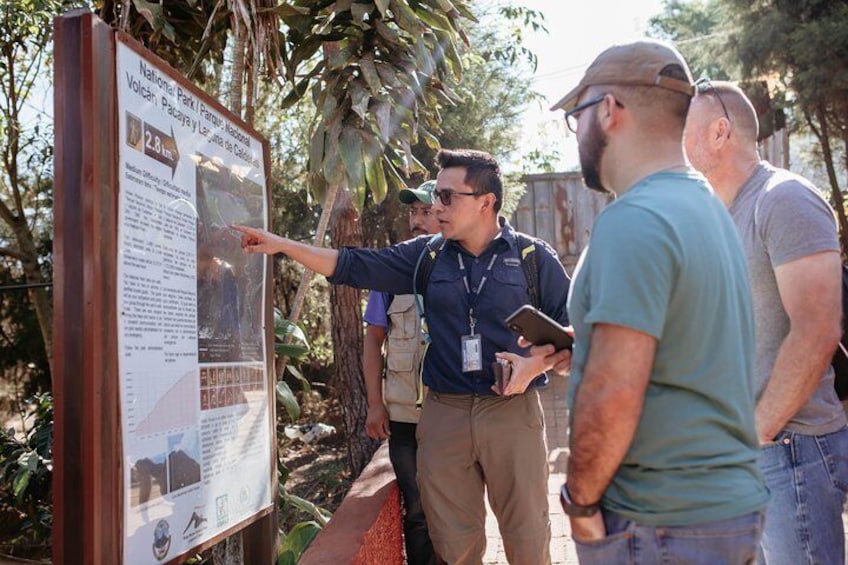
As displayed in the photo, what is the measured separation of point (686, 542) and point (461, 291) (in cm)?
194

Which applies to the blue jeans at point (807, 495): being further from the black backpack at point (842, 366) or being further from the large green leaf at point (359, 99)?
the large green leaf at point (359, 99)

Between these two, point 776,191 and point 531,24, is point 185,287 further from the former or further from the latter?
point 531,24

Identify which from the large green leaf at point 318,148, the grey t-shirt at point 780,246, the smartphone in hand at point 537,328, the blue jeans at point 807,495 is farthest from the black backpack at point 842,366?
the large green leaf at point 318,148

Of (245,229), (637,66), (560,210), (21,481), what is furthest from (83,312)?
(560,210)

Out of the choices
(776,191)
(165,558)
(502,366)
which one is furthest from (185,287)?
(776,191)

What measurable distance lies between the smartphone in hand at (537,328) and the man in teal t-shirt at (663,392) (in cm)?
32

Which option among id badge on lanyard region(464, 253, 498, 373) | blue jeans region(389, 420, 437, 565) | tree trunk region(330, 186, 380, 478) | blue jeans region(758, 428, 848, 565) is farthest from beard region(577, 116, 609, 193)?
tree trunk region(330, 186, 380, 478)

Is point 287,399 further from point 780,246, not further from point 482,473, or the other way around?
point 780,246

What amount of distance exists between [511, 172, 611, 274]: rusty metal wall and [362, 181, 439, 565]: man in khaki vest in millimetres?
8866

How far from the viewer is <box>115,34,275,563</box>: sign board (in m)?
2.12

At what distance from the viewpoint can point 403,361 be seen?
4219 mm

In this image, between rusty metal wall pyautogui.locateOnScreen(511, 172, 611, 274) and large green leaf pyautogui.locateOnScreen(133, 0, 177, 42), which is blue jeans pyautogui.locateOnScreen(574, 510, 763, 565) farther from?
rusty metal wall pyautogui.locateOnScreen(511, 172, 611, 274)

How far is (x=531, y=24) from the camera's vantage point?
32.1 feet

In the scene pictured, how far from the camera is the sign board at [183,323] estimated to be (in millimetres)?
2117
